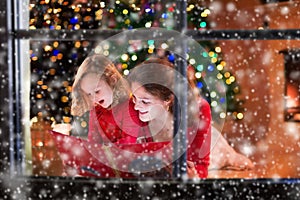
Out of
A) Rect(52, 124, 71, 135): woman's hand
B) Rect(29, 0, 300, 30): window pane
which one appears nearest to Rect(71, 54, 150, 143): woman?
Rect(29, 0, 300, 30): window pane

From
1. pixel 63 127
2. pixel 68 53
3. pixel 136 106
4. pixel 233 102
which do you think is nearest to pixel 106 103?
pixel 136 106

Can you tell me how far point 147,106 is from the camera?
2523 millimetres

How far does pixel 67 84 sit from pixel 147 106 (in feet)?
4.70

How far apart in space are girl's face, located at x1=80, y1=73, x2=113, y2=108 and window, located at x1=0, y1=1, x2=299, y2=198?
34 centimetres

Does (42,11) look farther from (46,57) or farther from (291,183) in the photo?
(291,183)

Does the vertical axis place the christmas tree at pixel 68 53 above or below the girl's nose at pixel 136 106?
above

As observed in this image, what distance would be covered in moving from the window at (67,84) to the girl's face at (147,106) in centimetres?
47

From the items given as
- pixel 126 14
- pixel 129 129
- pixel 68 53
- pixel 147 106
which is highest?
pixel 126 14

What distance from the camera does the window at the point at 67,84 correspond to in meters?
1.04

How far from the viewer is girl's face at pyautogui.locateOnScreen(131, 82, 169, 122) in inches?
99.3

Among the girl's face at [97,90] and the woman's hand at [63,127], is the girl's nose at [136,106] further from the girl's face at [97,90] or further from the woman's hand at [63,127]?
the woman's hand at [63,127]

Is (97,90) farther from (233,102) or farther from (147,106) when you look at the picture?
(233,102)

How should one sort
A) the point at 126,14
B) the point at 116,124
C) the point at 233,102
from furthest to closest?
the point at 233,102, the point at 126,14, the point at 116,124

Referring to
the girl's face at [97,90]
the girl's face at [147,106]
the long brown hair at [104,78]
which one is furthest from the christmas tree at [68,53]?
the girl's face at [147,106]
